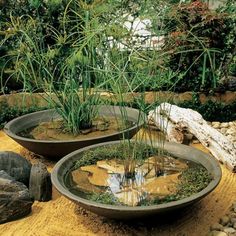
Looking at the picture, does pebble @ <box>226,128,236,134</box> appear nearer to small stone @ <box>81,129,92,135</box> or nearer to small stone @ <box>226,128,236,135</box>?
small stone @ <box>226,128,236,135</box>

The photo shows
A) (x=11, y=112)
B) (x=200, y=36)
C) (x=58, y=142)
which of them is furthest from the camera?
(x=11, y=112)

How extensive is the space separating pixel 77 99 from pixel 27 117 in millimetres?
756

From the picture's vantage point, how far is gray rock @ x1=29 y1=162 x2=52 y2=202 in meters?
3.71

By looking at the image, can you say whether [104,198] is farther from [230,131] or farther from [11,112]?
[11,112]

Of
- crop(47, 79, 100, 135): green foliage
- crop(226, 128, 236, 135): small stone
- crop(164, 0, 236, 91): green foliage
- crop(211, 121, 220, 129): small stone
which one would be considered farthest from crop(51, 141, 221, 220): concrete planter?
crop(164, 0, 236, 91): green foliage

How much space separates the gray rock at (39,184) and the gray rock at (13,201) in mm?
178

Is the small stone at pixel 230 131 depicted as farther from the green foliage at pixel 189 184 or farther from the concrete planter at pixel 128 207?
the green foliage at pixel 189 184

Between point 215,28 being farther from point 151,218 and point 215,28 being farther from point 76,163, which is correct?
point 151,218

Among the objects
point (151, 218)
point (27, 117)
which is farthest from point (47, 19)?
point (151, 218)

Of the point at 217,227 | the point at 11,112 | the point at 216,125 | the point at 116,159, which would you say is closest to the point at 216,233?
the point at 217,227

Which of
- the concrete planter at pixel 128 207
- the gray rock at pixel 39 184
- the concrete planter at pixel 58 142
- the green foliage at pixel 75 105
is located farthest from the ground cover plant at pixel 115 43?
the gray rock at pixel 39 184

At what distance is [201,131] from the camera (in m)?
4.53

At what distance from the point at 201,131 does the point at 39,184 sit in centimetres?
168


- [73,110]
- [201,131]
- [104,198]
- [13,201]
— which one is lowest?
[13,201]
